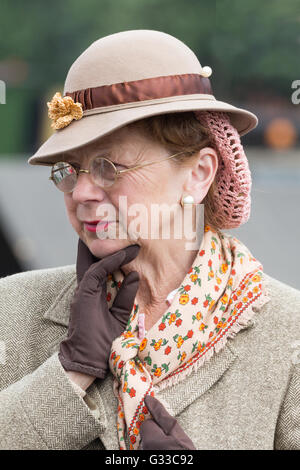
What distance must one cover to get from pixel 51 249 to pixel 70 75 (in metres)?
4.61

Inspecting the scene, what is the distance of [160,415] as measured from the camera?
179 centimetres

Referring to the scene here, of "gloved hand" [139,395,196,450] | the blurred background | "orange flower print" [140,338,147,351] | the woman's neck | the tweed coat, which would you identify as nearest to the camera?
"gloved hand" [139,395,196,450]

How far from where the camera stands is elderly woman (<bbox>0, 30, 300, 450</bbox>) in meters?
1.86

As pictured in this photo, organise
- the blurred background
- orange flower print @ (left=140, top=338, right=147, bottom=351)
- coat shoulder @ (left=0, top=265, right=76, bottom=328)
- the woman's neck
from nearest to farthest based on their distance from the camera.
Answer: orange flower print @ (left=140, top=338, right=147, bottom=351), the woman's neck, coat shoulder @ (left=0, top=265, right=76, bottom=328), the blurred background

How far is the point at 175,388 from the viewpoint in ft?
6.38

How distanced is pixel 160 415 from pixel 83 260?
1.89 feet

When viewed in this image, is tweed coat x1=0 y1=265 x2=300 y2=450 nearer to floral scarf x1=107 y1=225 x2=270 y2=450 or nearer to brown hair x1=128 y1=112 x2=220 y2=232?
floral scarf x1=107 y1=225 x2=270 y2=450

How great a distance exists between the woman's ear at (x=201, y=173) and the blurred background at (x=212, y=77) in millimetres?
3443

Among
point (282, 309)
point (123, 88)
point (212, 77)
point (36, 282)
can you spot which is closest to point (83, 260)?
point (36, 282)

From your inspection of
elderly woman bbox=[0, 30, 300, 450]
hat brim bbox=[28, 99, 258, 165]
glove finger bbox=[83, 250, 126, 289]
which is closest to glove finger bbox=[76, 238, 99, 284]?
elderly woman bbox=[0, 30, 300, 450]

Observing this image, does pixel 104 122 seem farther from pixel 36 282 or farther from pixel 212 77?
pixel 212 77

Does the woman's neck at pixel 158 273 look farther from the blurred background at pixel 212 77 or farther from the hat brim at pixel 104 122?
the blurred background at pixel 212 77

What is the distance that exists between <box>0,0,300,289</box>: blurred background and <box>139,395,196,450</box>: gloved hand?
3567 millimetres

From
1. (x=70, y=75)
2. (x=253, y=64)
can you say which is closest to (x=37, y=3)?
(x=253, y=64)
